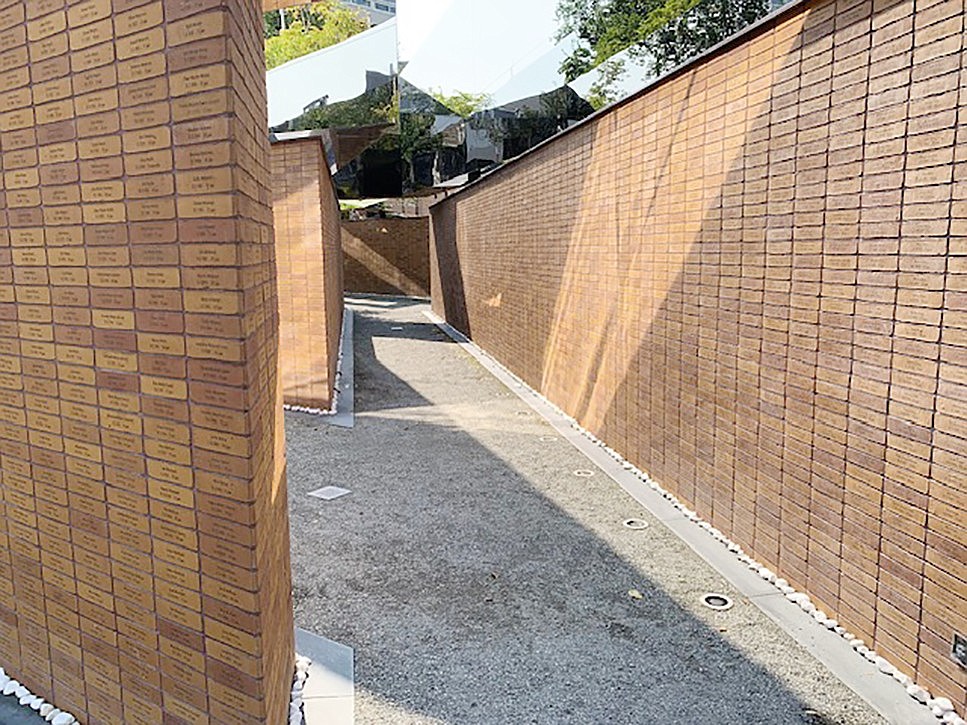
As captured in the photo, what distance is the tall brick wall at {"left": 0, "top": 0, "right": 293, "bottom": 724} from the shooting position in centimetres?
173

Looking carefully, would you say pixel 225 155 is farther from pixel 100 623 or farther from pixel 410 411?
pixel 410 411

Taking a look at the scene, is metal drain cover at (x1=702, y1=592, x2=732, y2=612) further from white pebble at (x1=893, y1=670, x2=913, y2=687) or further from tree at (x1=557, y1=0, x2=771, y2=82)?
tree at (x1=557, y1=0, x2=771, y2=82)

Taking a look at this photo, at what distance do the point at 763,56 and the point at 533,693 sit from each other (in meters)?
3.24

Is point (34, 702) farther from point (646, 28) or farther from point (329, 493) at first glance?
point (646, 28)

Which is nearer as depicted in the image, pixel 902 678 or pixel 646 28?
pixel 902 678

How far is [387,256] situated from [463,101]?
Result: 7448mm

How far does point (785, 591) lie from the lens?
352 centimetres

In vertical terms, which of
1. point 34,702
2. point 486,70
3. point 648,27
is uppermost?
point 486,70

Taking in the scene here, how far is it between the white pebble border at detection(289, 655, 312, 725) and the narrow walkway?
217 millimetres

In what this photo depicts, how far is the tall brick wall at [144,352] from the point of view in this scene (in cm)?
173

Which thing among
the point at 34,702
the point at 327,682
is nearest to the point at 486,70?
the point at 327,682

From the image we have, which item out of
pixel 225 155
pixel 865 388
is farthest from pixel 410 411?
pixel 225 155

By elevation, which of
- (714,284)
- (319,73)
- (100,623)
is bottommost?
(100,623)

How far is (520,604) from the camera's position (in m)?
3.50
